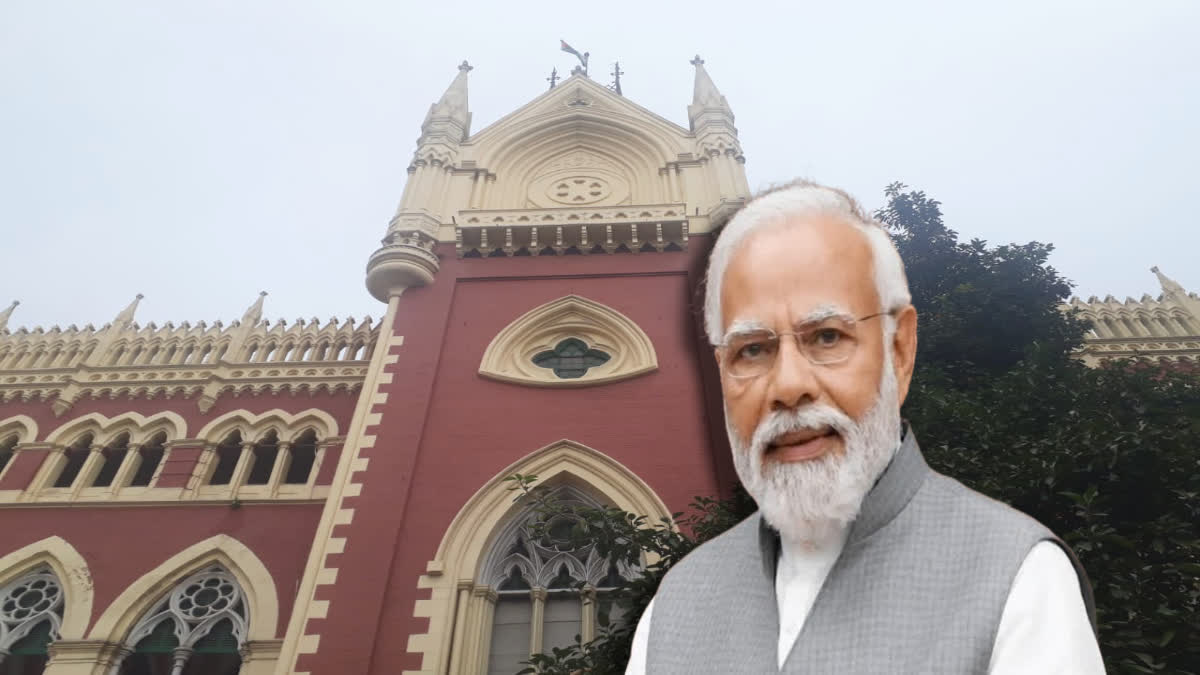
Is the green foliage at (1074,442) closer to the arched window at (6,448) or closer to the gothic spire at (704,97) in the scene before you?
the gothic spire at (704,97)

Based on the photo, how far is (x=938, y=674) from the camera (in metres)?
1.03

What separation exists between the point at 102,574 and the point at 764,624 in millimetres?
11531

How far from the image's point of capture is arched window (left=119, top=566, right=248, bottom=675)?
9.07 m

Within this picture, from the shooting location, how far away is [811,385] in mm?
1308

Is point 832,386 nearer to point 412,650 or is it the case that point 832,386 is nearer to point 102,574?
point 412,650

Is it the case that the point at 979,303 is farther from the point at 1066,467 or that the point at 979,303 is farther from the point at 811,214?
the point at 811,214

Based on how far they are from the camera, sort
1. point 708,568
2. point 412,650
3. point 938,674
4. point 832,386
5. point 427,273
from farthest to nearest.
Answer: point 427,273 → point 412,650 → point 708,568 → point 832,386 → point 938,674

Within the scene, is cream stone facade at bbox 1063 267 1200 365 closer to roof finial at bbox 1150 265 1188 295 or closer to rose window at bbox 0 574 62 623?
roof finial at bbox 1150 265 1188 295

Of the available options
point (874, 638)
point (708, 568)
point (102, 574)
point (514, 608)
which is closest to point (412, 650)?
point (514, 608)

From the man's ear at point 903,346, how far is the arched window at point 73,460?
44.1 ft

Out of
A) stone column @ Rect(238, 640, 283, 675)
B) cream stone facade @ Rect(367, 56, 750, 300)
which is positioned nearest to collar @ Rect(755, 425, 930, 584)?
cream stone facade @ Rect(367, 56, 750, 300)

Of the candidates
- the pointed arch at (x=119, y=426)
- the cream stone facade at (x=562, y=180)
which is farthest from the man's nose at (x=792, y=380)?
the pointed arch at (x=119, y=426)

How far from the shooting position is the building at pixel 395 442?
7.87 meters

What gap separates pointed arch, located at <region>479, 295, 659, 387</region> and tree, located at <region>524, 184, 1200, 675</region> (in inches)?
155
